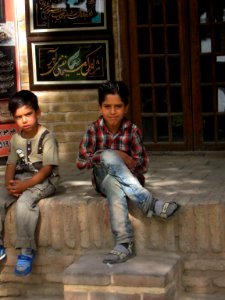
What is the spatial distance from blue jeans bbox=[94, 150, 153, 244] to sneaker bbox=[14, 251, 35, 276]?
2.18 ft

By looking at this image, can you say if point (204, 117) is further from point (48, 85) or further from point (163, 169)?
point (48, 85)

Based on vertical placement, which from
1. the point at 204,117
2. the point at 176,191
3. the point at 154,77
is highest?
the point at 154,77

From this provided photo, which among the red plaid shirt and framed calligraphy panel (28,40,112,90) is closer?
the red plaid shirt

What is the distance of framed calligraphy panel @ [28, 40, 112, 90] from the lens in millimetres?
7109

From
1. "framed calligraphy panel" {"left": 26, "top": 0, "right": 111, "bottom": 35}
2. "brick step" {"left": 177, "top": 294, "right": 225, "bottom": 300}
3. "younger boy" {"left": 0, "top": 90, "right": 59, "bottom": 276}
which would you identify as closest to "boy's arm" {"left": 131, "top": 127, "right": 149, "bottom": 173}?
"younger boy" {"left": 0, "top": 90, "right": 59, "bottom": 276}

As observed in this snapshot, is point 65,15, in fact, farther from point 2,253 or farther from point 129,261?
point 129,261

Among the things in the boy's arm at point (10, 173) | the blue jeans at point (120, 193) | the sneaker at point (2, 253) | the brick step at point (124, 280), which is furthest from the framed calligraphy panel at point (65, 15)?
the brick step at point (124, 280)

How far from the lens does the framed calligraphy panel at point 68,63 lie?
7.11 m

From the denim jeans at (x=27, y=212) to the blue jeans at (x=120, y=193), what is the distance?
534 mm

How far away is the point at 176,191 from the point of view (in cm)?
505

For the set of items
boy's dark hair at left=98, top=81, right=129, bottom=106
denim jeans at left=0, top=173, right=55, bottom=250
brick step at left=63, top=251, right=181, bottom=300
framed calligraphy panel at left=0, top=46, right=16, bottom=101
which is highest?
framed calligraphy panel at left=0, top=46, right=16, bottom=101

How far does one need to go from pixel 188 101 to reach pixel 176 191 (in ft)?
7.47

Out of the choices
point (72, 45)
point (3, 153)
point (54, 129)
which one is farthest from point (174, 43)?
point (3, 153)

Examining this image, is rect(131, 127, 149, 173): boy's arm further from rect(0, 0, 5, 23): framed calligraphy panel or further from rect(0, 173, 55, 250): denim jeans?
rect(0, 0, 5, 23): framed calligraphy panel
